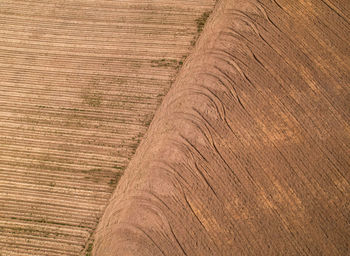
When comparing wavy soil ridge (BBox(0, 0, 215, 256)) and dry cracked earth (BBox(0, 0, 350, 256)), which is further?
wavy soil ridge (BBox(0, 0, 215, 256))

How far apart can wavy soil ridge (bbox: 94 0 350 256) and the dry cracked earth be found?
0.08ft

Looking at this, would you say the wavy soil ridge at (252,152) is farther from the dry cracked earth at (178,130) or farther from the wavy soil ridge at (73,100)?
the wavy soil ridge at (73,100)

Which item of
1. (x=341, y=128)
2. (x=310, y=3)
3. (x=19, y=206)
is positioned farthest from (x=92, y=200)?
(x=310, y=3)

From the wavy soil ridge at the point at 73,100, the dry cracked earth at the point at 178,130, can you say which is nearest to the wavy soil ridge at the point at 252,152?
the dry cracked earth at the point at 178,130

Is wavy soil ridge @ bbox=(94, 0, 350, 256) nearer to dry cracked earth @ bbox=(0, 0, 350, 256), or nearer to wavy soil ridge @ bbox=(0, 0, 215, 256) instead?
dry cracked earth @ bbox=(0, 0, 350, 256)

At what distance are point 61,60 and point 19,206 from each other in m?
4.19

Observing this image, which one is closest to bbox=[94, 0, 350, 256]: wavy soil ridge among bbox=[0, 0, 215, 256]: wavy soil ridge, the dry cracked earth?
the dry cracked earth

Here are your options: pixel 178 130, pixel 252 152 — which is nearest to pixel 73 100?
pixel 178 130

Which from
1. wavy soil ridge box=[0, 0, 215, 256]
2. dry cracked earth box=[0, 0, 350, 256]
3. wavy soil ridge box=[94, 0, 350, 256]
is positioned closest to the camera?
wavy soil ridge box=[94, 0, 350, 256]

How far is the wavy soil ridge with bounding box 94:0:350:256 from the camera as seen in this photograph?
636 cm

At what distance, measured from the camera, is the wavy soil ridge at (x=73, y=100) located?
25.9ft

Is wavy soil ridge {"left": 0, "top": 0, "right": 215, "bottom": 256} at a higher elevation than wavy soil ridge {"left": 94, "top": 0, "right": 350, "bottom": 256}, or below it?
higher

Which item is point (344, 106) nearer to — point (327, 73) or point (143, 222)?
point (327, 73)

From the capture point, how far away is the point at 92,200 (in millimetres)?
7922
